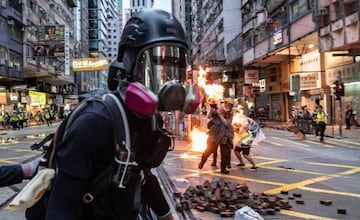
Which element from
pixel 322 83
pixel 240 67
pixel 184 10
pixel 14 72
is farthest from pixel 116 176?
pixel 184 10

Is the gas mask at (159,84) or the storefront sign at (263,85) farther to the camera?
the storefront sign at (263,85)

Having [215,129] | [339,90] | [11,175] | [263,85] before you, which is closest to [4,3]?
[263,85]

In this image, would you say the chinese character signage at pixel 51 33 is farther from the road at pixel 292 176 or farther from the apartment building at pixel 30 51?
the road at pixel 292 176

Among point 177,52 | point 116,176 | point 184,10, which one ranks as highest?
point 184,10

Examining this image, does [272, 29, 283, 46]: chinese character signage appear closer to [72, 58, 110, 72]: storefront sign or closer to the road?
the road

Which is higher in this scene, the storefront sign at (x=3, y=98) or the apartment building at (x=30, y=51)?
the apartment building at (x=30, y=51)

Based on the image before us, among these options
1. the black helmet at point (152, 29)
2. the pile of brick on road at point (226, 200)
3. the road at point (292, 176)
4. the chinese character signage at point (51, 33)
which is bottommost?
the road at point (292, 176)

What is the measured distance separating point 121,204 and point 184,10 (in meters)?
105

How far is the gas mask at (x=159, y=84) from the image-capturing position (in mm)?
1646

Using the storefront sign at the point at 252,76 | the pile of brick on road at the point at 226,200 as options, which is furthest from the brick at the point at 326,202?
the storefront sign at the point at 252,76

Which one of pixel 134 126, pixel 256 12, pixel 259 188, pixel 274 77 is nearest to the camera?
pixel 134 126

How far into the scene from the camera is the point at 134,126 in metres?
1.75

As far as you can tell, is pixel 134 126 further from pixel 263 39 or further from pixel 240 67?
pixel 240 67

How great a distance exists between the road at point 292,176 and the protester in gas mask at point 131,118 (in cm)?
432
